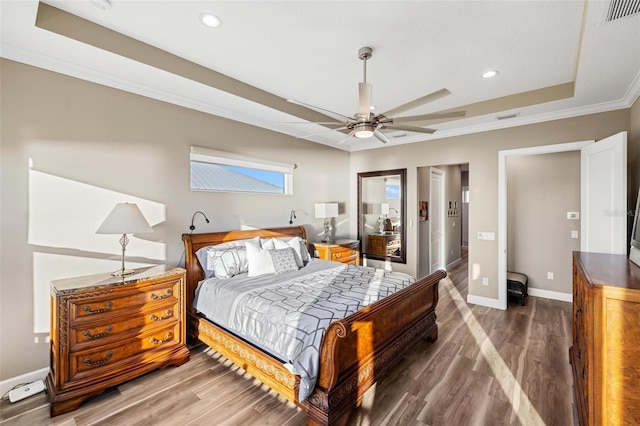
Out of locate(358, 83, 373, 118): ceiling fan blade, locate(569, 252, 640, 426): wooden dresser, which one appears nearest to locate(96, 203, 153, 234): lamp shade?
locate(358, 83, 373, 118): ceiling fan blade

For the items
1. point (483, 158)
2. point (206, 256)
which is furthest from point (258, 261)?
point (483, 158)

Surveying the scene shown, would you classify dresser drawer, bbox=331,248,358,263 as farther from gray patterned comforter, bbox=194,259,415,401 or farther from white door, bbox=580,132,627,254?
white door, bbox=580,132,627,254

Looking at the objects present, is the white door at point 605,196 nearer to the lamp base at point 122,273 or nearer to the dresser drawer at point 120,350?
the dresser drawer at point 120,350

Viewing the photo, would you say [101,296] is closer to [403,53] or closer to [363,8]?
[363,8]

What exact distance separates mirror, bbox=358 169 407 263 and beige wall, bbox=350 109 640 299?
0.46ft

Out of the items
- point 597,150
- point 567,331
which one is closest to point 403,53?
point 597,150

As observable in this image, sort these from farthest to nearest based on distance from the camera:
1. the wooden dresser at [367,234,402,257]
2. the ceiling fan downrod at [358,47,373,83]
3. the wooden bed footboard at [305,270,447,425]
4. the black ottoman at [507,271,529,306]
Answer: the wooden dresser at [367,234,402,257] < the black ottoman at [507,271,529,306] < the ceiling fan downrod at [358,47,373,83] < the wooden bed footboard at [305,270,447,425]

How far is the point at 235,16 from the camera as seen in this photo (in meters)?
2.09

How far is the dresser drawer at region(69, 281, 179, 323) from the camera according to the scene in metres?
2.15

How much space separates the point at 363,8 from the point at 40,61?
8.90ft

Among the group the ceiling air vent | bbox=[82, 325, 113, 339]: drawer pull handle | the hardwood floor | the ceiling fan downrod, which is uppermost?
the ceiling fan downrod

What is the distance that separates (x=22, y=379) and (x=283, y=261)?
2426 mm

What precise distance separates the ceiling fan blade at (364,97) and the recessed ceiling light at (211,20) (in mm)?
1198

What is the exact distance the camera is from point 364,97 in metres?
2.25
